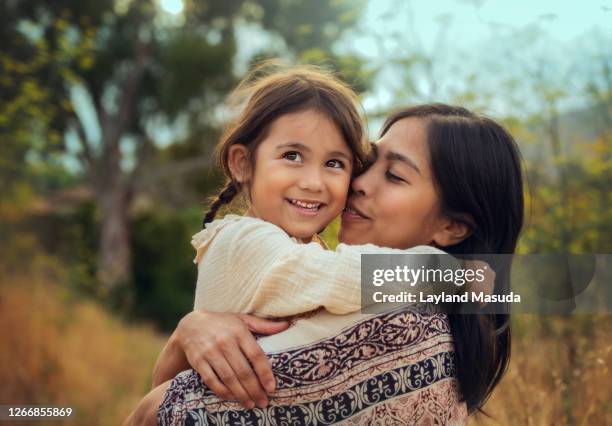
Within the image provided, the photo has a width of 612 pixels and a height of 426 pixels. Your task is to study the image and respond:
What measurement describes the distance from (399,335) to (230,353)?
40cm

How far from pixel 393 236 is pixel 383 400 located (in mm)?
556

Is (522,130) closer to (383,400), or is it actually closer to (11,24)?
(383,400)

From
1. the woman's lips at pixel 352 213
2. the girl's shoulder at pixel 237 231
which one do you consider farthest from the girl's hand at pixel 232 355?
the woman's lips at pixel 352 213

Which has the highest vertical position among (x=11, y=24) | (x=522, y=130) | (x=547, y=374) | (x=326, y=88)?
(x=11, y=24)

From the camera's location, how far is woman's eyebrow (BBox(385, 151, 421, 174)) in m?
1.80

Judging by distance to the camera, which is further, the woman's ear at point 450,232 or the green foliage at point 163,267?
the green foliage at point 163,267

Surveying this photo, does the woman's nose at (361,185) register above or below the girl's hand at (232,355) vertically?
above

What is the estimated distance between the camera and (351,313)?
146 centimetres

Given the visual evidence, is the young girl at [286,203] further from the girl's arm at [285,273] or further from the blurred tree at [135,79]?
the blurred tree at [135,79]

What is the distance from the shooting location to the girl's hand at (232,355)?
144 cm

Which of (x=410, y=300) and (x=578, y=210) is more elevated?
(x=578, y=210)

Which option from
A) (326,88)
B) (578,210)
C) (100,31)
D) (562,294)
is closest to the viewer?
(326,88)

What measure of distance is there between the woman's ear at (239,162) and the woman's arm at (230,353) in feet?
1.91

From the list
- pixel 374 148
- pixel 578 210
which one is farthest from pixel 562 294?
pixel 374 148
